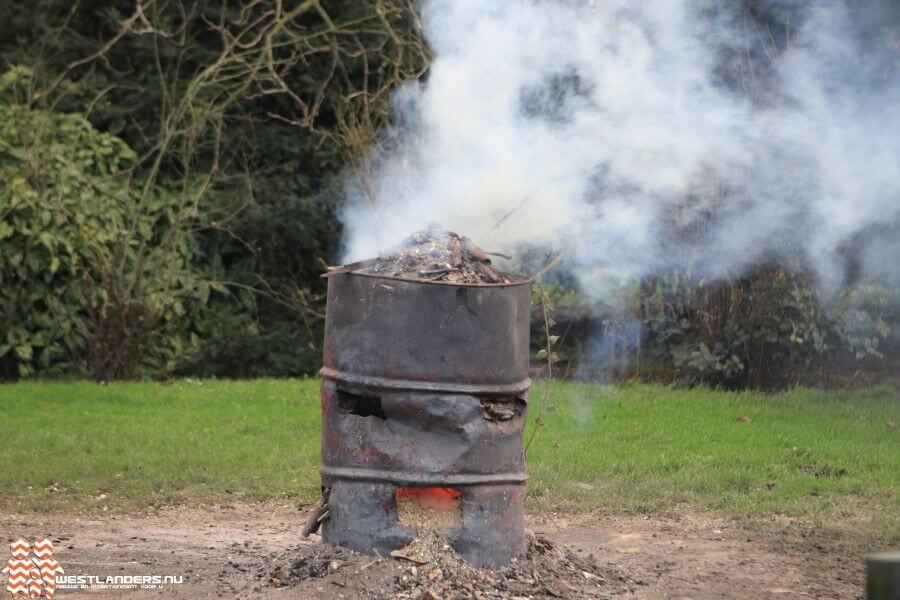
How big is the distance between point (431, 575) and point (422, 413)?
66cm

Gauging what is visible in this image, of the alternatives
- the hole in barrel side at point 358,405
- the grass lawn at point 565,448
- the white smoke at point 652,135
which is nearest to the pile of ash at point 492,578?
the hole in barrel side at point 358,405

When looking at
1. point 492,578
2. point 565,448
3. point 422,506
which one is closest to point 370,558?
point 422,506

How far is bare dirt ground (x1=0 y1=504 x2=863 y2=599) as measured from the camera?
5246mm

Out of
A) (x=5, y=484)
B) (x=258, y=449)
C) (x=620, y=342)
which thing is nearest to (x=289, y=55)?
(x=620, y=342)

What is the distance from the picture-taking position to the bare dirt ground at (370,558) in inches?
207

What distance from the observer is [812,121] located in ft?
29.9

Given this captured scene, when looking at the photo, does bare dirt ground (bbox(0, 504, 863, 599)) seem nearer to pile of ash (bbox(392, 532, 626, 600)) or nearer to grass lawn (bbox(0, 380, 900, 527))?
pile of ash (bbox(392, 532, 626, 600))

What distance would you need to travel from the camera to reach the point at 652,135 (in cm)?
785
